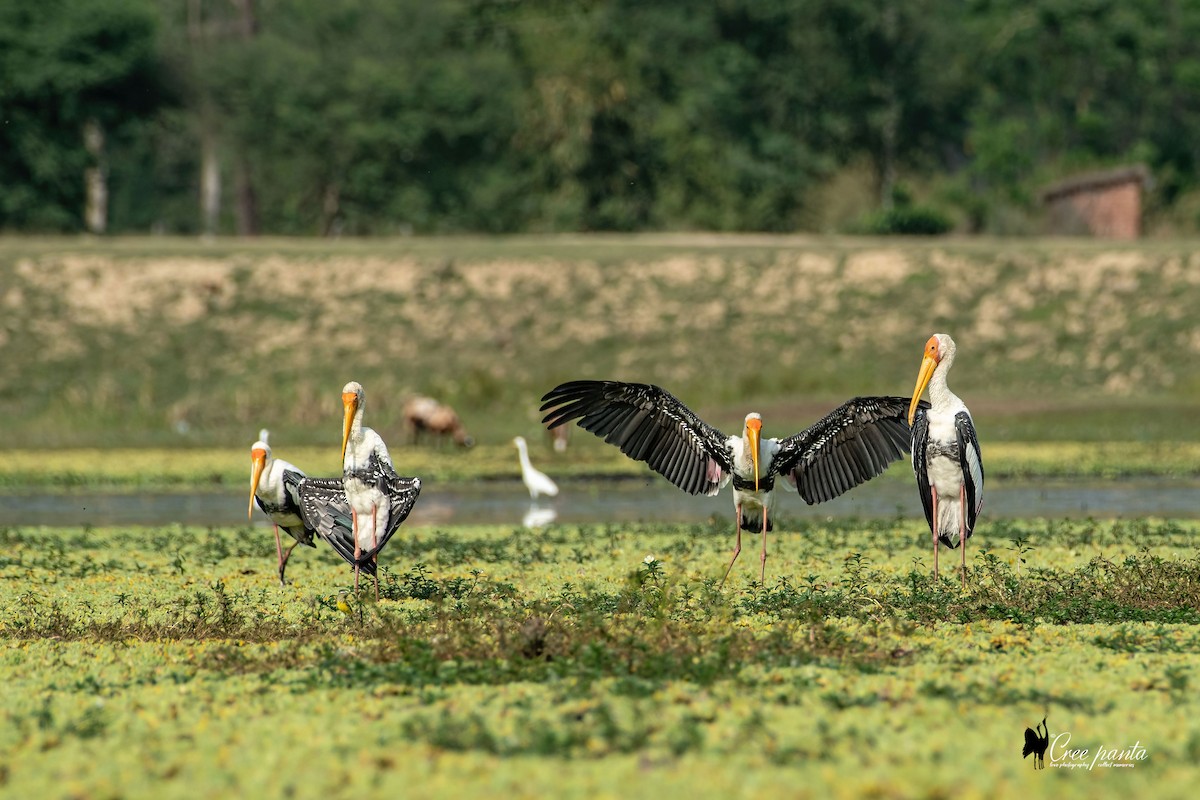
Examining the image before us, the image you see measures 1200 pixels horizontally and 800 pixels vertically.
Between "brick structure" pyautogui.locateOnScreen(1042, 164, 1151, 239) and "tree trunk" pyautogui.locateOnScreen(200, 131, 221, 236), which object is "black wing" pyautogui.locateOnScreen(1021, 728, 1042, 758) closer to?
"brick structure" pyautogui.locateOnScreen(1042, 164, 1151, 239)

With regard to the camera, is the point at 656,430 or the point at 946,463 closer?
the point at 946,463

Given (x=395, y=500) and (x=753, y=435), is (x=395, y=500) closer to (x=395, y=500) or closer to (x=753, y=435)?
(x=395, y=500)

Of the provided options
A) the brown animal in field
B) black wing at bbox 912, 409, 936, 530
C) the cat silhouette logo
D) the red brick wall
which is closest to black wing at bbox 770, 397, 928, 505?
black wing at bbox 912, 409, 936, 530

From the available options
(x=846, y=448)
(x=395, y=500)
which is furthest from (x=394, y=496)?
(x=846, y=448)

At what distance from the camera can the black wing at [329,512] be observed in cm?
1480

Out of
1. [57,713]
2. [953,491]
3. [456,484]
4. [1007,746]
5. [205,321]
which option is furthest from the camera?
[205,321]

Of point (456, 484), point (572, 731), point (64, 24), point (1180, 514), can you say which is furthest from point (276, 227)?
point (572, 731)

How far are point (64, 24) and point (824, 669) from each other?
206 feet

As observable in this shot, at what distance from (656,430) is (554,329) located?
3335 centimetres

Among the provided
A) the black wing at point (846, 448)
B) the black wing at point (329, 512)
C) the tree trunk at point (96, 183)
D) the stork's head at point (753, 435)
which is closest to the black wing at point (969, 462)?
the black wing at point (846, 448)

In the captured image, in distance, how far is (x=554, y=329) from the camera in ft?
159

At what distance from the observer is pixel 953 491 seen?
1493cm

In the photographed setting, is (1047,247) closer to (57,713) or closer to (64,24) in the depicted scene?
(64,24)

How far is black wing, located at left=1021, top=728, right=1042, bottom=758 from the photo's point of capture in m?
8.45
